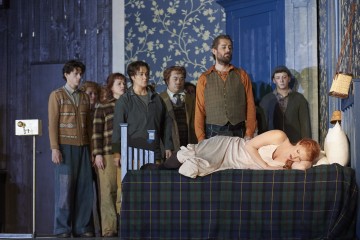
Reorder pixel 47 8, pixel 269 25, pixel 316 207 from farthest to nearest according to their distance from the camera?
pixel 47 8 → pixel 269 25 → pixel 316 207

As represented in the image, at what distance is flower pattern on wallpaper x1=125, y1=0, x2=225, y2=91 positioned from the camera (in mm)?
7480

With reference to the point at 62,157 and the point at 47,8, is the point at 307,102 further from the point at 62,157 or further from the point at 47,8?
the point at 47,8

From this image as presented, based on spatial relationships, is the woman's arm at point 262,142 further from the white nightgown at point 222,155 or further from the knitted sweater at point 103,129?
the knitted sweater at point 103,129

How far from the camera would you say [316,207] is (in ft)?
15.0

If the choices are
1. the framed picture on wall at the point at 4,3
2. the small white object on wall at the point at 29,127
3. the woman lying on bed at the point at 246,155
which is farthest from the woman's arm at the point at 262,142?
the framed picture on wall at the point at 4,3

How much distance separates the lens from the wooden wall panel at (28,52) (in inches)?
309

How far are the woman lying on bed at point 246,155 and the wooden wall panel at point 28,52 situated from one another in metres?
3.09

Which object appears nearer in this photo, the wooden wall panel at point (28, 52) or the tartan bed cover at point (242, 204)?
the tartan bed cover at point (242, 204)

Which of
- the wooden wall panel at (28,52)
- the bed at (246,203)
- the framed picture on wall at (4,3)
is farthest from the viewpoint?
the framed picture on wall at (4,3)

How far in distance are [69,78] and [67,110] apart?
236 millimetres

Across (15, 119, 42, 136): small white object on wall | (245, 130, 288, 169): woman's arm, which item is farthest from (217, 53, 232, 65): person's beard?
(15, 119, 42, 136): small white object on wall

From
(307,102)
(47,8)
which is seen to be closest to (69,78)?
(307,102)

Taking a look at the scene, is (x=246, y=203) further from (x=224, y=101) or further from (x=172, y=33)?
(x=172, y=33)

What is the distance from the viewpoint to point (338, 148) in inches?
186
